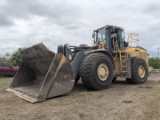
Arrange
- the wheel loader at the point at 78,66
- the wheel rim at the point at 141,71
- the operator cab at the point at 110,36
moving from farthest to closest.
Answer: the wheel rim at the point at 141,71
the operator cab at the point at 110,36
the wheel loader at the point at 78,66

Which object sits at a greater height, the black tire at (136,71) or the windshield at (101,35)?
the windshield at (101,35)

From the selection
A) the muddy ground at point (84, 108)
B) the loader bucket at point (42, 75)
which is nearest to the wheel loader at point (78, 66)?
the loader bucket at point (42, 75)

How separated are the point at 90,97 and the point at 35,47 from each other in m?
2.39

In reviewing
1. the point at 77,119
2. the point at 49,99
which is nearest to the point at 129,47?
the point at 49,99

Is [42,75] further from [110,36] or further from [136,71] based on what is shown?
[136,71]

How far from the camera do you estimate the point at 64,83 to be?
20.4 ft

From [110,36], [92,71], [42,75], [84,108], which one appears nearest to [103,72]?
[92,71]

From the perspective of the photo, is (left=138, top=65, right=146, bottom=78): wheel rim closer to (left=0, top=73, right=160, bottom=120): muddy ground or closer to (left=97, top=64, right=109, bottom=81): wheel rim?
(left=97, top=64, right=109, bottom=81): wheel rim

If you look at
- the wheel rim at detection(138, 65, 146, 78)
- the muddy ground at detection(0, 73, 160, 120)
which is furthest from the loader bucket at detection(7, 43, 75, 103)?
the wheel rim at detection(138, 65, 146, 78)

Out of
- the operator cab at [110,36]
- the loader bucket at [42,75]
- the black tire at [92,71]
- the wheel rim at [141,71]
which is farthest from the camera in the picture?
the wheel rim at [141,71]

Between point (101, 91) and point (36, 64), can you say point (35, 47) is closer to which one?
point (36, 64)

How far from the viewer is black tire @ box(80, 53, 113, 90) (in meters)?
6.91

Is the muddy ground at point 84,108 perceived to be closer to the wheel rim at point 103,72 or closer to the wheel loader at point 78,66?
the wheel loader at point 78,66

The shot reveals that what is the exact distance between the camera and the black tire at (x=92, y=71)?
6910mm
